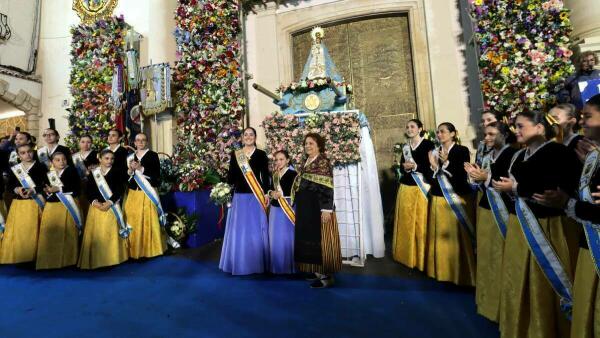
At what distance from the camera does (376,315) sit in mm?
2744

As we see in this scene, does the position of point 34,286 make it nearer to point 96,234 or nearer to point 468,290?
point 96,234

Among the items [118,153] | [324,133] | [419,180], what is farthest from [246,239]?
[118,153]

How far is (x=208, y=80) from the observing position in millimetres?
6734

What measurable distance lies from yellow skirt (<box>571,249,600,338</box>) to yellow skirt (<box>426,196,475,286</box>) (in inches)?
67.8

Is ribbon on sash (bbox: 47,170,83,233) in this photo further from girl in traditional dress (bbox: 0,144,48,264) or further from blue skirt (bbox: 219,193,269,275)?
blue skirt (bbox: 219,193,269,275)

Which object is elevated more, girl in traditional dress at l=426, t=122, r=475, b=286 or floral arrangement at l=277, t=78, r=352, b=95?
floral arrangement at l=277, t=78, r=352, b=95

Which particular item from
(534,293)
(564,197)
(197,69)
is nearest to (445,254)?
(534,293)

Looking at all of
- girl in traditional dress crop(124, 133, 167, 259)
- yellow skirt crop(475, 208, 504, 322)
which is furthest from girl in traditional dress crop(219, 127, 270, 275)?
yellow skirt crop(475, 208, 504, 322)

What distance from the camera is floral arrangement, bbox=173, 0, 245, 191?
260 inches

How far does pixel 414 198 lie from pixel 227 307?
251cm

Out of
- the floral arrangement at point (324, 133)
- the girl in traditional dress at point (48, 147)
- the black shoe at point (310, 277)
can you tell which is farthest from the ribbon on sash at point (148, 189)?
the black shoe at point (310, 277)

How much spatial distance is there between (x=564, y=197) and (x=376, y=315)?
1.70 meters

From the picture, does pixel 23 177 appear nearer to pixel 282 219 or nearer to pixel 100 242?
pixel 100 242

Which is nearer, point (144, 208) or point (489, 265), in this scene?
point (489, 265)
